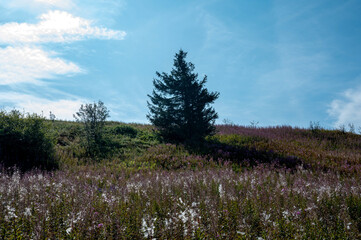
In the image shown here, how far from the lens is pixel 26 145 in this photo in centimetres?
1312

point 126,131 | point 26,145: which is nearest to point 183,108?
point 126,131

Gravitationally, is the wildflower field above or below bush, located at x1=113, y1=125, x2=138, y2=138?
below

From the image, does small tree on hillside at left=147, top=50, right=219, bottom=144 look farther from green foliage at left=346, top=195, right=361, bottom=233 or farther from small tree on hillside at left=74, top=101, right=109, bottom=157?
green foliage at left=346, top=195, right=361, bottom=233

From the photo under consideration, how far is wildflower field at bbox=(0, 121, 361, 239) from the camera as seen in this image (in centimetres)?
340

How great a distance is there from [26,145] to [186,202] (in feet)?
38.7

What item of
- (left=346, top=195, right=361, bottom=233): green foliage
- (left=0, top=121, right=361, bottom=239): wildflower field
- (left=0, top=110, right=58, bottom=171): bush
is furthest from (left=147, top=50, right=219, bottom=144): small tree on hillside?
(left=346, top=195, right=361, bottom=233): green foliage

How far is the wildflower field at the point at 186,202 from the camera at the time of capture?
3398 mm

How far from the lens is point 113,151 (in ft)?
53.4

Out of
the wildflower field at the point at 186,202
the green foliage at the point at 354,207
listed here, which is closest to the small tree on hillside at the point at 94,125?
the wildflower field at the point at 186,202

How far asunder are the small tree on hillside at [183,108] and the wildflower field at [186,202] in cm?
269

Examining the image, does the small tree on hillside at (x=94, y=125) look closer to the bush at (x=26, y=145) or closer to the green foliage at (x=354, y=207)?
the bush at (x=26, y=145)

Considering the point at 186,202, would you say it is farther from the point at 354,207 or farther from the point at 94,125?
the point at 94,125

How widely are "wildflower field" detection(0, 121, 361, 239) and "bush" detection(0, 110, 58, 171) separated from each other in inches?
38.6

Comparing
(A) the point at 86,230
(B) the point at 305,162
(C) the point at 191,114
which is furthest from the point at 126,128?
(A) the point at 86,230
